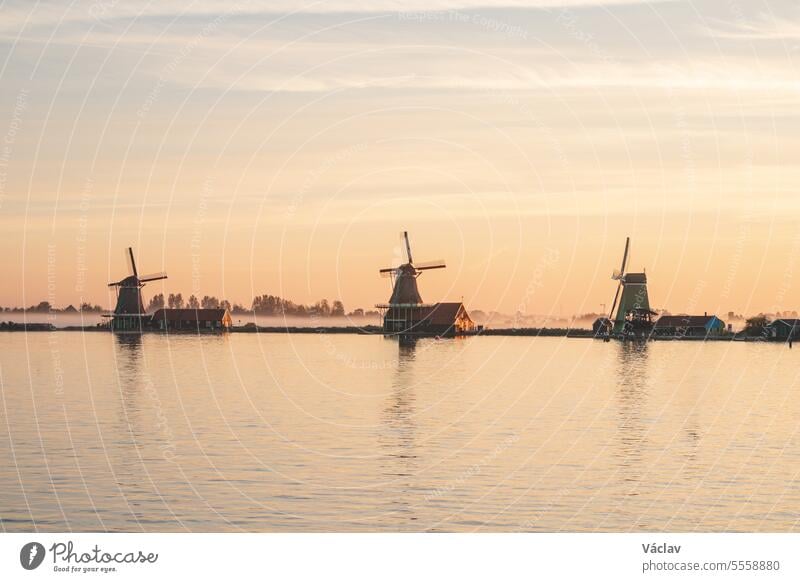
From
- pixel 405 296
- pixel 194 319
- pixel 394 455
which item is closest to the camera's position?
pixel 394 455

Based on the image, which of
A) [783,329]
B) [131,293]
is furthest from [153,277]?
[783,329]

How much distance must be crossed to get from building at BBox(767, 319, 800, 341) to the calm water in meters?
95.0

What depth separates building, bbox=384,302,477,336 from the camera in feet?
458

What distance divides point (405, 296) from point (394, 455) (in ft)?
346

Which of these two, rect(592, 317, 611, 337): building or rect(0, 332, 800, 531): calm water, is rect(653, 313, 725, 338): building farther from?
rect(0, 332, 800, 531): calm water

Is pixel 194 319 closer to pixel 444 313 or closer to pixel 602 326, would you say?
pixel 444 313

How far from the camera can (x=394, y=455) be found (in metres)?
32.1

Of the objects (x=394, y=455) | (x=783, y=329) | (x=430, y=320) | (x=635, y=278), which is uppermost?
(x=635, y=278)

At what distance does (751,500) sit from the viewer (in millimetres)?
25688

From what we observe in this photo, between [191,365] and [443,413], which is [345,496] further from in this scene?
[191,365]

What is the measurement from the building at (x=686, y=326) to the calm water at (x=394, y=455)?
327ft

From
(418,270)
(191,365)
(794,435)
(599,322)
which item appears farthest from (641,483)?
(599,322)

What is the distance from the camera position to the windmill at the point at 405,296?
137 metres
